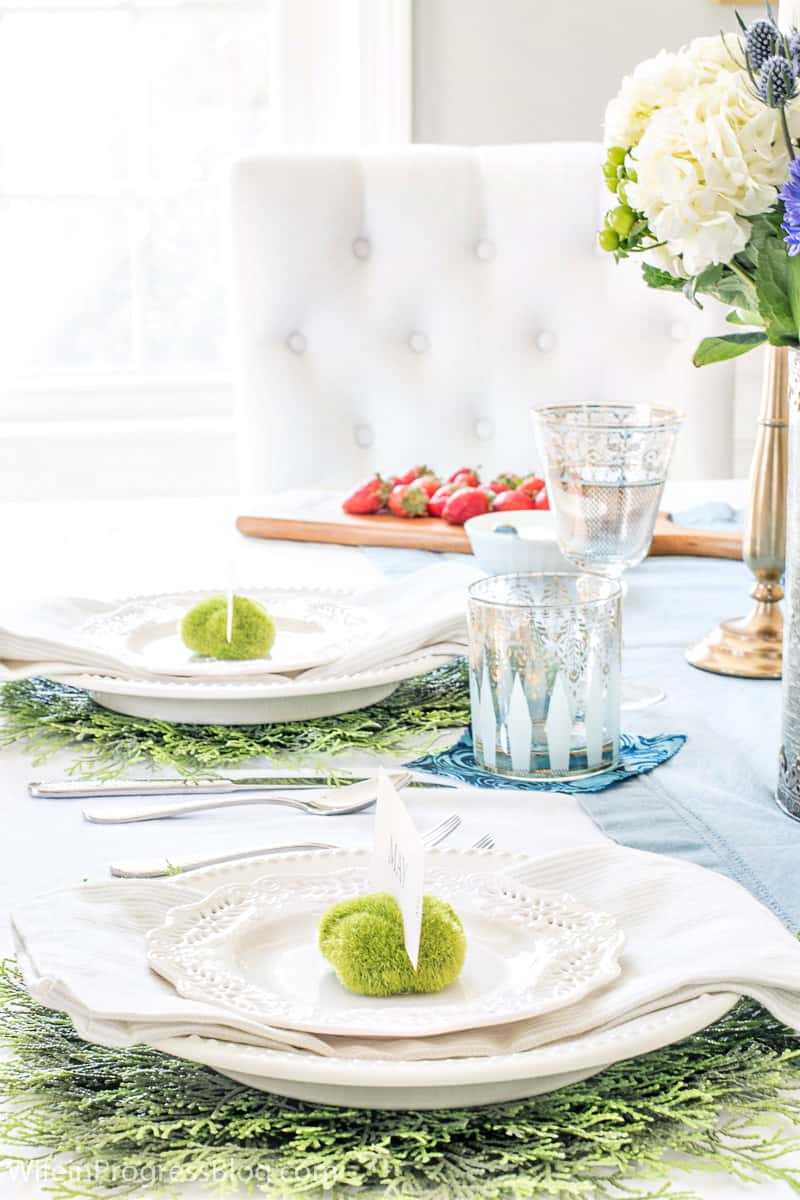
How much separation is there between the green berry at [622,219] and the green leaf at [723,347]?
8 centimetres

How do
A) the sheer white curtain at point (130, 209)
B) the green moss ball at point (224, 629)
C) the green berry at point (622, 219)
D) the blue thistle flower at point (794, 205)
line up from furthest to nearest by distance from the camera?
the sheer white curtain at point (130, 209) < the green moss ball at point (224, 629) < the green berry at point (622, 219) < the blue thistle flower at point (794, 205)

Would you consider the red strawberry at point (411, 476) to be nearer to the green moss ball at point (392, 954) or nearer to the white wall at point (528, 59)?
the green moss ball at point (392, 954)

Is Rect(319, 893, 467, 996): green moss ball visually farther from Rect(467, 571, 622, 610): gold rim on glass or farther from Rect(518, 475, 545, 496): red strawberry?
Rect(518, 475, 545, 496): red strawberry

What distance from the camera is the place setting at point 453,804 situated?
18.7 inches

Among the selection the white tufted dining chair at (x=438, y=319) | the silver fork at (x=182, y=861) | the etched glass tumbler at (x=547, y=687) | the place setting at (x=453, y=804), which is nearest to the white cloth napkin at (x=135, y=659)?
the place setting at (x=453, y=804)

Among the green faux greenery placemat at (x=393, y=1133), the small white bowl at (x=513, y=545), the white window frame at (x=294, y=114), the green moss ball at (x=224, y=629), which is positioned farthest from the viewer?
the white window frame at (x=294, y=114)

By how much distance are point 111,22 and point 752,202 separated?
2456 millimetres

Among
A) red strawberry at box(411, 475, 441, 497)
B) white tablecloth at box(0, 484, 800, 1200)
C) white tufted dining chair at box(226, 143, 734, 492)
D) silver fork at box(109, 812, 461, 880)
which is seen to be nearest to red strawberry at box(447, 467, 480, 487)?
red strawberry at box(411, 475, 441, 497)

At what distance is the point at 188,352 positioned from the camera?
9.96ft

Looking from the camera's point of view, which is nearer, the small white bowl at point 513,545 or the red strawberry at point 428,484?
the small white bowl at point 513,545

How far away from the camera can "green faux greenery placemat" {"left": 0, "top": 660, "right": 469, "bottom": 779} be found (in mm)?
879

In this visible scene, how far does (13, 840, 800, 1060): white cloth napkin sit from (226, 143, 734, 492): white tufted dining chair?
5.04ft

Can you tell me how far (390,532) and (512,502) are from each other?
0.42 feet

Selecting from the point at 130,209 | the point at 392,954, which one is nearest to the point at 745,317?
the point at 392,954
